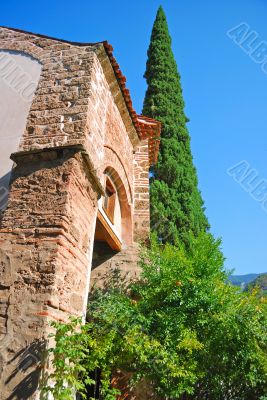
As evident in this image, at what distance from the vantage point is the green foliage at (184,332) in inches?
146

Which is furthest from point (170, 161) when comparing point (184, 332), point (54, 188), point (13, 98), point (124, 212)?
point (54, 188)

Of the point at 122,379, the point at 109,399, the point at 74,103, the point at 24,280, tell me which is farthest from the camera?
the point at 122,379

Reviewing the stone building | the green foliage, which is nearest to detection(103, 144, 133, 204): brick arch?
the stone building

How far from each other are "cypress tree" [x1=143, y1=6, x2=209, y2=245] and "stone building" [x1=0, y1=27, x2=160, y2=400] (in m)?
3.73

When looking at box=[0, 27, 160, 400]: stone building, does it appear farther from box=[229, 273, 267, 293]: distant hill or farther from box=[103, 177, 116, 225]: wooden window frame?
box=[229, 273, 267, 293]: distant hill

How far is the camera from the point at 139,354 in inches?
144

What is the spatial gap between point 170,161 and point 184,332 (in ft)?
26.8

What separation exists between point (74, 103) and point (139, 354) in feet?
11.5

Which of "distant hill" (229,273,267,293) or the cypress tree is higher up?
the cypress tree

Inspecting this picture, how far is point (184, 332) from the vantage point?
4.01m

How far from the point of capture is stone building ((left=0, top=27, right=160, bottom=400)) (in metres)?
2.81

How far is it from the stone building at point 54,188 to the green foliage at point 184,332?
66 cm

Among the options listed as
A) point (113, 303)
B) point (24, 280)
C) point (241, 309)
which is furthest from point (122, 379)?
point (24, 280)

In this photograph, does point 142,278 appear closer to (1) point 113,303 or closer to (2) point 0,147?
(1) point 113,303
